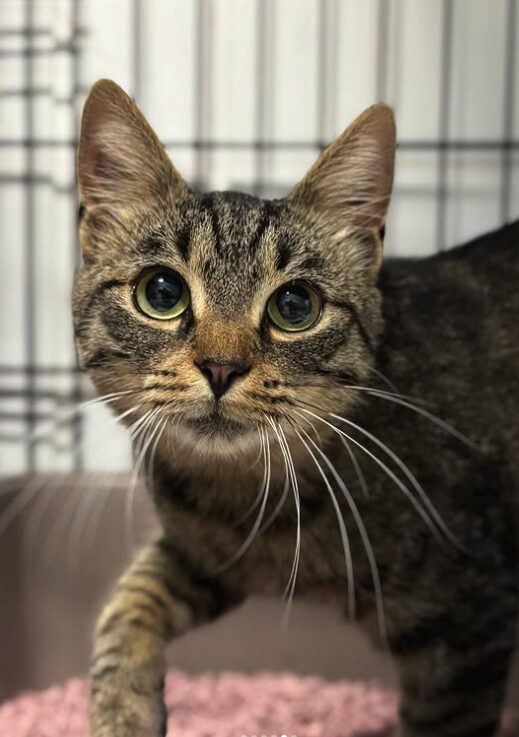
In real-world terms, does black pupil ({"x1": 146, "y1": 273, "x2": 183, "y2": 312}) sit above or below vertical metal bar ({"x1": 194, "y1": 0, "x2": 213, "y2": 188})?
below

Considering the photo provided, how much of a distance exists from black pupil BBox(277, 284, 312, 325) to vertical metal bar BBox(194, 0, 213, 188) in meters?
0.53

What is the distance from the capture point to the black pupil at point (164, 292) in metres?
0.88

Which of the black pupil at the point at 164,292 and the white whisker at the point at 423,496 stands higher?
the black pupil at the point at 164,292

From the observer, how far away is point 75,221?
4.65ft

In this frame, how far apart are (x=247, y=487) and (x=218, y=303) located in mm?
251

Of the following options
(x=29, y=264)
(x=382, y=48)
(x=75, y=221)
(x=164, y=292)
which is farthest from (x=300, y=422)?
(x=29, y=264)

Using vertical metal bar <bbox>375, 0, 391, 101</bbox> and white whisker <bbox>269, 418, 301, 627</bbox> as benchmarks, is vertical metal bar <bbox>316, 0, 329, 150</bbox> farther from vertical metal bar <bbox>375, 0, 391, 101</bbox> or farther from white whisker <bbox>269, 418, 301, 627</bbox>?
white whisker <bbox>269, 418, 301, 627</bbox>

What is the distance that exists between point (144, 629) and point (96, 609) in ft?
1.15

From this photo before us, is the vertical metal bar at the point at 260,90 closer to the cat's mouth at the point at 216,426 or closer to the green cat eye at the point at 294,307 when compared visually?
the green cat eye at the point at 294,307

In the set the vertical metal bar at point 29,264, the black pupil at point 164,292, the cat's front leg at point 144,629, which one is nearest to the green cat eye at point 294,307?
the black pupil at point 164,292

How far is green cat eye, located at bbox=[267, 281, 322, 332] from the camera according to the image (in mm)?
886

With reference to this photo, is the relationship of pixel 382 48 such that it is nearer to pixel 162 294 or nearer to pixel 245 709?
pixel 162 294

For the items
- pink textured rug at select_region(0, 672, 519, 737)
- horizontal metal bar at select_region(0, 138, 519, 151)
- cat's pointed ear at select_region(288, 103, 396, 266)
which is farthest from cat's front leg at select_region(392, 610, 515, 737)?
horizontal metal bar at select_region(0, 138, 519, 151)

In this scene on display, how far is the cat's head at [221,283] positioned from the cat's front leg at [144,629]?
0.29 meters
